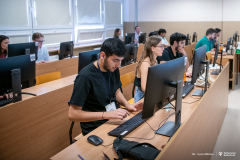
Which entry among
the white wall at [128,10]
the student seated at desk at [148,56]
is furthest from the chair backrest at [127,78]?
the white wall at [128,10]

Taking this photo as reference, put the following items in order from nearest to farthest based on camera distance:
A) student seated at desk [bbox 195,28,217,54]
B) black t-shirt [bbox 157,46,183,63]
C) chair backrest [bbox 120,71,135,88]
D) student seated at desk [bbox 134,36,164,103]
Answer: student seated at desk [bbox 134,36,164,103]
chair backrest [bbox 120,71,135,88]
black t-shirt [bbox 157,46,183,63]
student seated at desk [bbox 195,28,217,54]

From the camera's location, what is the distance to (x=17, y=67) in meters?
2.33

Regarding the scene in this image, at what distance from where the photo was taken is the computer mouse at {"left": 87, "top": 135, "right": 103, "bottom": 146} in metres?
1.54

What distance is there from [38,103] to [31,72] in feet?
1.13

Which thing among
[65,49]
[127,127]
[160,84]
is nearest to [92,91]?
[127,127]

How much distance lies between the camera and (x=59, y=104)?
2703 mm

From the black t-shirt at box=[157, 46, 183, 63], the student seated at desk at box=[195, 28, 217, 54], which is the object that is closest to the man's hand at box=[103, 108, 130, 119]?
the black t-shirt at box=[157, 46, 183, 63]

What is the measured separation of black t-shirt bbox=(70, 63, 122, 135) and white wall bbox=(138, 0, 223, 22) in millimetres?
8179

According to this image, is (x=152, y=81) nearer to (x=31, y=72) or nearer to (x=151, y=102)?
(x=151, y=102)

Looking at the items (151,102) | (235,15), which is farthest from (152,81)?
(235,15)

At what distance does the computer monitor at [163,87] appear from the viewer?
1.48 metres

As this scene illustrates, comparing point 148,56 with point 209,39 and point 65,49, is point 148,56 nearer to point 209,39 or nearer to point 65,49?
point 65,49

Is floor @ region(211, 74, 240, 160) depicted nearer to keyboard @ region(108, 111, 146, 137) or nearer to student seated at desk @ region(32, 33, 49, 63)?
keyboard @ region(108, 111, 146, 137)

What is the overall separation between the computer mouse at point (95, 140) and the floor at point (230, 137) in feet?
5.66
